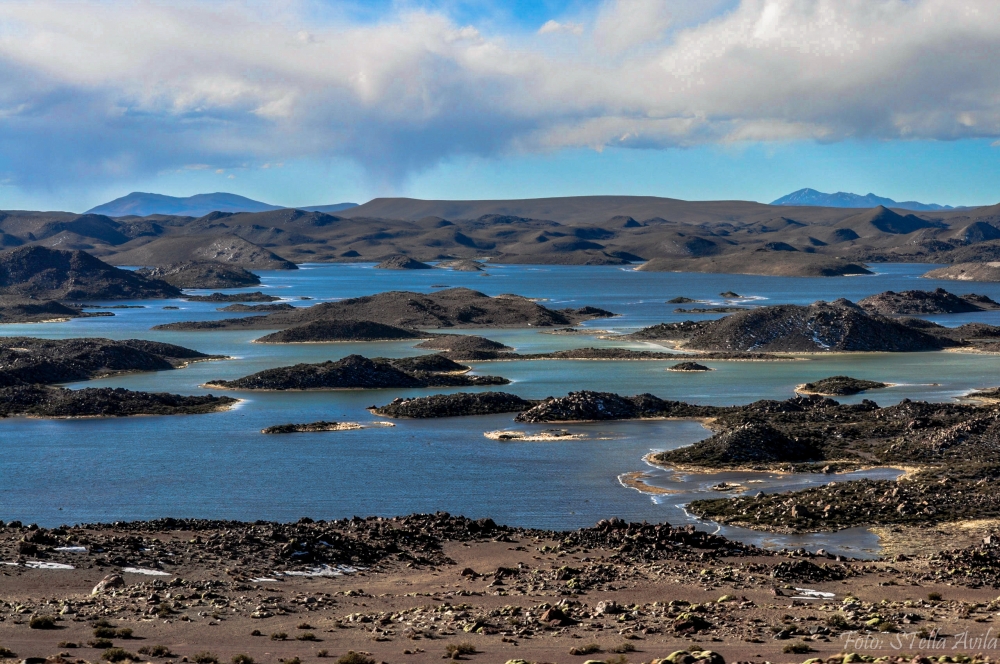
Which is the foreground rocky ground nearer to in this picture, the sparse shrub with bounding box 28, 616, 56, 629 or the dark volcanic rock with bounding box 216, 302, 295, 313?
the sparse shrub with bounding box 28, 616, 56, 629

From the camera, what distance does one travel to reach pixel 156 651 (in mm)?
22625

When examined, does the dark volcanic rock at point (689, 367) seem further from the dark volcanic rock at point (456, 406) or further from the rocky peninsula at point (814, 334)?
the dark volcanic rock at point (456, 406)

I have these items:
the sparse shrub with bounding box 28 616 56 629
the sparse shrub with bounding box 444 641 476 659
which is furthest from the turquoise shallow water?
the sparse shrub with bounding box 28 616 56 629

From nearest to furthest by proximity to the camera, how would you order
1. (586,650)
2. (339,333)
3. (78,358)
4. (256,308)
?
(586,650), (78,358), (339,333), (256,308)

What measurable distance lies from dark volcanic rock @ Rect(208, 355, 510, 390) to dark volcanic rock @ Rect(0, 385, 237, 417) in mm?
8407

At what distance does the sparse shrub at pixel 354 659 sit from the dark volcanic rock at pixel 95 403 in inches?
2005

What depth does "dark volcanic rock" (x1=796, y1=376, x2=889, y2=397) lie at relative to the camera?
248 ft

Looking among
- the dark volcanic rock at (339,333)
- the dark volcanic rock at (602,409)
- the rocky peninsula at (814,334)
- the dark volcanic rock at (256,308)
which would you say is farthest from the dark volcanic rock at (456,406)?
the dark volcanic rock at (256,308)

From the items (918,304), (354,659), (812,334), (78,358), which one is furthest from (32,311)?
(354,659)

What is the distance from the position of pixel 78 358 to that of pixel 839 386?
2302 inches

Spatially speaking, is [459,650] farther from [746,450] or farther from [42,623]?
[746,450]

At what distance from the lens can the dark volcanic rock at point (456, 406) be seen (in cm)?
6875

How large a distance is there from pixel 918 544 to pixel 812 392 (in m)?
41.6

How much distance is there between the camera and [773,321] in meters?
107
